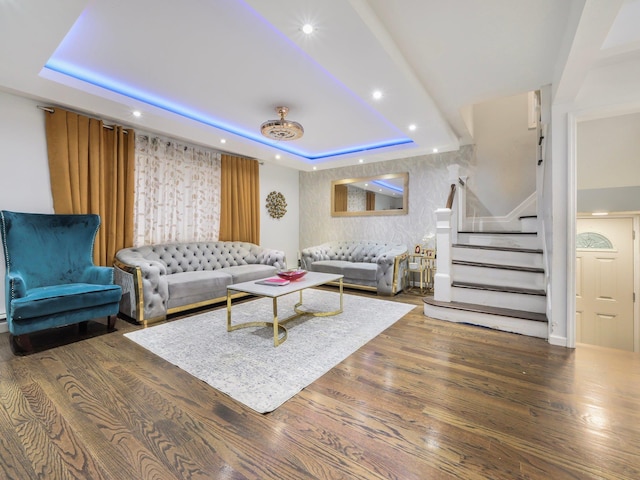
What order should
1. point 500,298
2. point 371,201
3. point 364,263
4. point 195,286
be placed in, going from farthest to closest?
point 371,201 → point 364,263 → point 195,286 → point 500,298

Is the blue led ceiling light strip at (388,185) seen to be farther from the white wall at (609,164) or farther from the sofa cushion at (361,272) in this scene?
the white wall at (609,164)

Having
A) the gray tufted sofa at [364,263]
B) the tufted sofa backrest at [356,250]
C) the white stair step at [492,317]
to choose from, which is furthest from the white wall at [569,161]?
the tufted sofa backrest at [356,250]

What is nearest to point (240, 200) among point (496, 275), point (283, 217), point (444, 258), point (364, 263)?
point (283, 217)

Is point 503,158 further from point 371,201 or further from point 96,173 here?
point 96,173

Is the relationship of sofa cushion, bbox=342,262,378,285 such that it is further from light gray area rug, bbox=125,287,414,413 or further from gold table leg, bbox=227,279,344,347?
gold table leg, bbox=227,279,344,347

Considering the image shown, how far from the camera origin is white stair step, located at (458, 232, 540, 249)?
3625 millimetres

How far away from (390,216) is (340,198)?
1.21 metres

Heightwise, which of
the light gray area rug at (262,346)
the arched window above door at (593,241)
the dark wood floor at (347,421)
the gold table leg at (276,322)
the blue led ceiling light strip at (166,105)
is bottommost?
the dark wood floor at (347,421)

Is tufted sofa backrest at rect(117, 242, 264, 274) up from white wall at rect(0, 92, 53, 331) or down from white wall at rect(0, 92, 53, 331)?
down

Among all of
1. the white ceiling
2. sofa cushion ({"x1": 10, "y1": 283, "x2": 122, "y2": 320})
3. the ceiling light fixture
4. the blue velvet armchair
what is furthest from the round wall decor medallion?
sofa cushion ({"x1": 10, "y1": 283, "x2": 122, "y2": 320})

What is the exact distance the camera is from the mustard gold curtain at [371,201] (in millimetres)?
5664

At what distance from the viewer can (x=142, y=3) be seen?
6.24ft

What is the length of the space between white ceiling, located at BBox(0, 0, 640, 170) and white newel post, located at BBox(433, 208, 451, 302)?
4.02 ft

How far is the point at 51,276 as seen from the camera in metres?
2.93
